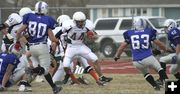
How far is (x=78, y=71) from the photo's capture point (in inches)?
683

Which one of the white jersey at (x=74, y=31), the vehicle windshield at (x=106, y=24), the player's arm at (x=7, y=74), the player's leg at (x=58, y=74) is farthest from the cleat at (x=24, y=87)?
the vehicle windshield at (x=106, y=24)

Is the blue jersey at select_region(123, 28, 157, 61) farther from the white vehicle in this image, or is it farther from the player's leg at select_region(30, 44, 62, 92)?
the white vehicle

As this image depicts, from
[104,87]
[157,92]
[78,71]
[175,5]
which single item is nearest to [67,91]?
[104,87]

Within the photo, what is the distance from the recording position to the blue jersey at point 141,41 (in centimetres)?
1222

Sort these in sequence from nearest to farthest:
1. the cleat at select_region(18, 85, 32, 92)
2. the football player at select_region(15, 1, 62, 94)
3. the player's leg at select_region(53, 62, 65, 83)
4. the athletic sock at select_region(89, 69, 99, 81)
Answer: the football player at select_region(15, 1, 62, 94)
the cleat at select_region(18, 85, 32, 92)
the athletic sock at select_region(89, 69, 99, 81)
the player's leg at select_region(53, 62, 65, 83)

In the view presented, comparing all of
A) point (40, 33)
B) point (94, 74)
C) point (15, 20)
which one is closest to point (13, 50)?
point (15, 20)

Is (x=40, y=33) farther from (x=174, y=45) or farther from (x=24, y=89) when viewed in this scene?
(x=174, y=45)

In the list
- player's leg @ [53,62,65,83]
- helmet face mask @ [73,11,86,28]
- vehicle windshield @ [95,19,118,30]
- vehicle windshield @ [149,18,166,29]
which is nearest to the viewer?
helmet face mask @ [73,11,86,28]

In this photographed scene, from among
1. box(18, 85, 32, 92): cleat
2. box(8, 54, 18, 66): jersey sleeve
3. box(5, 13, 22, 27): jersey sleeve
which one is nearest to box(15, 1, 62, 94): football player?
box(8, 54, 18, 66): jersey sleeve

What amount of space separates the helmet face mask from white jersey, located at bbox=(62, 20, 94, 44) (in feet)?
0.38

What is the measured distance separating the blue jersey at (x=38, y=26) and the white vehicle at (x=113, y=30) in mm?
15831

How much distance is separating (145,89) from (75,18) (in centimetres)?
211

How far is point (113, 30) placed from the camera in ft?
95.7

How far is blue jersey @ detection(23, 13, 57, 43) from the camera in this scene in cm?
1173
